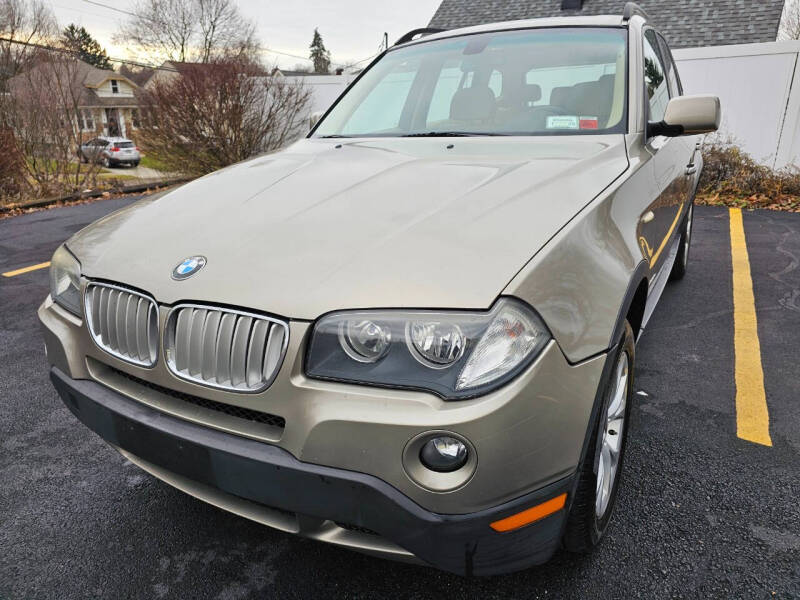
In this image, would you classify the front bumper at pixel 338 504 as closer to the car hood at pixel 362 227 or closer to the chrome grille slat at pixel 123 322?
the chrome grille slat at pixel 123 322

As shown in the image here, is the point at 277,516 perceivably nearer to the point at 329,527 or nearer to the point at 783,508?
the point at 329,527

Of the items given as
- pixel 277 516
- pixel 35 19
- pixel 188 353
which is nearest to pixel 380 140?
pixel 188 353

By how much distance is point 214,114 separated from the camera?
40.3 ft

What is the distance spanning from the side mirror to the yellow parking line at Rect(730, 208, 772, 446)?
1.34 metres

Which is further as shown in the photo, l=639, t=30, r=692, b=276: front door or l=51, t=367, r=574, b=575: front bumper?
l=639, t=30, r=692, b=276: front door

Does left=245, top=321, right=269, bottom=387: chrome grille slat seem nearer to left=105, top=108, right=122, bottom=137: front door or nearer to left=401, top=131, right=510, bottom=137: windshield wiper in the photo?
left=401, top=131, right=510, bottom=137: windshield wiper

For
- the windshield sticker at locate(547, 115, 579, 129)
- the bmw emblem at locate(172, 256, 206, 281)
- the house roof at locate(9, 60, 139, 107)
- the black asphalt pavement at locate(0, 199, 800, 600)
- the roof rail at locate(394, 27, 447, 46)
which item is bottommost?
the black asphalt pavement at locate(0, 199, 800, 600)

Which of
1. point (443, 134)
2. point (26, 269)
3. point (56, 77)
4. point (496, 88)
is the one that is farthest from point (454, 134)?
point (56, 77)

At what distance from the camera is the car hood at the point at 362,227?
1.40 meters

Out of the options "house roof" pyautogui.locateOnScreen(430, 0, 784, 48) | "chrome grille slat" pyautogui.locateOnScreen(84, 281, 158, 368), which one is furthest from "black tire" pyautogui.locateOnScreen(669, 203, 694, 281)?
"house roof" pyautogui.locateOnScreen(430, 0, 784, 48)

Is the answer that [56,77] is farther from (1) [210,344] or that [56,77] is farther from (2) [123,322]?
(1) [210,344]

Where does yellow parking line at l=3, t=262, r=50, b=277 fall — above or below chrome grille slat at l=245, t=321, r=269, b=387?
below

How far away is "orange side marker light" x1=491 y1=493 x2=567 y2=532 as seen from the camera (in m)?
1.33

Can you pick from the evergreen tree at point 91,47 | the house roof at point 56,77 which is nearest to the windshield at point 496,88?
the house roof at point 56,77
